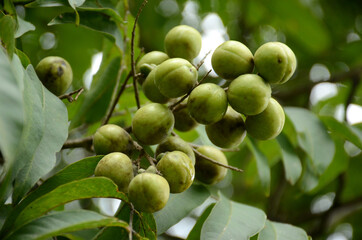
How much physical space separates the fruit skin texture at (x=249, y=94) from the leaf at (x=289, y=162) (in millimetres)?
543

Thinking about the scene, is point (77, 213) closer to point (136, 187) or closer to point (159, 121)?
point (136, 187)

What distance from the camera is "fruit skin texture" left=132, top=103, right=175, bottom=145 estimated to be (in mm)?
1379

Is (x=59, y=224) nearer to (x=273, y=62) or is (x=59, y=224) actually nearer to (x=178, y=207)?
(x=178, y=207)

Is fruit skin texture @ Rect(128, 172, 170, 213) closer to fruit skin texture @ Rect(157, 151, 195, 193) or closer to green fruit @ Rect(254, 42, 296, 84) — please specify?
fruit skin texture @ Rect(157, 151, 195, 193)

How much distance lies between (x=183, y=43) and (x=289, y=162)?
68cm

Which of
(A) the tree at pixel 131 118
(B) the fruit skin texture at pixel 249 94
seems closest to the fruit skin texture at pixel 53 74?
(A) the tree at pixel 131 118

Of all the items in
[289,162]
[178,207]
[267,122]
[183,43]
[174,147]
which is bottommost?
[289,162]

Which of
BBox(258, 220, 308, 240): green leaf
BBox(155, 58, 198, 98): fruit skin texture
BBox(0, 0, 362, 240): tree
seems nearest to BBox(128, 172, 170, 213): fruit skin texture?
BBox(0, 0, 362, 240): tree

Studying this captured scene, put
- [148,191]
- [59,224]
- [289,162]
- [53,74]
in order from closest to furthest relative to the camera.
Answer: [59,224]
[148,191]
[53,74]
[289,162]

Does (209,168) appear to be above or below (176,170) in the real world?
below

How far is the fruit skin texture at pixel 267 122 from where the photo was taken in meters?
1.41

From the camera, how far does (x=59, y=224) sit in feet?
3.43

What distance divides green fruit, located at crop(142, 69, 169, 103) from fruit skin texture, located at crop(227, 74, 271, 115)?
0.26 meters

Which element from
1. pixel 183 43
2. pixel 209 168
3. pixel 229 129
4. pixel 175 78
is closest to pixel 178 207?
pixel 209 168
